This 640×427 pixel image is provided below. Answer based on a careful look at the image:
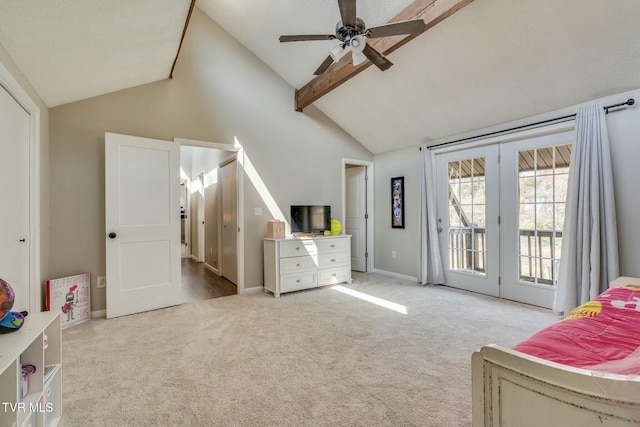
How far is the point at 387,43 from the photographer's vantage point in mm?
2939

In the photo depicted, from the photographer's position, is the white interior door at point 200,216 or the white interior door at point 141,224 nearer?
the white interior door at point 141,224

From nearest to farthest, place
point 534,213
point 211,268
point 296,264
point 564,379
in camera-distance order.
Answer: point 564,379
point 534,213
point 296,264
point 211,268

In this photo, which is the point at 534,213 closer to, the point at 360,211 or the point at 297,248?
the point at 360,211

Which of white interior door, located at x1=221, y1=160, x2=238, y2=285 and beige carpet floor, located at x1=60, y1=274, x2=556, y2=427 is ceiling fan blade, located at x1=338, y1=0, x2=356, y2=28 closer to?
beige carpet floor, located at x1=60, y1=274, x2=556, y2=427

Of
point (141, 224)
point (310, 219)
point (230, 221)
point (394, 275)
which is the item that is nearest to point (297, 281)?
point (310, 219)

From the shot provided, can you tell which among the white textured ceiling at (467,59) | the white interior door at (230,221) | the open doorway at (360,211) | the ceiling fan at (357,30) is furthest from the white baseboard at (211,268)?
the ceiling fan at (357,30)

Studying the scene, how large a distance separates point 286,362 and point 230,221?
2.92 metres

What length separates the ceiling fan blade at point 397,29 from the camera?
2.03 m

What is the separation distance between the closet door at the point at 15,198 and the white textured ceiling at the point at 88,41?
36 cm

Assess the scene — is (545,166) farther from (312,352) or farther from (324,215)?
(312,352)

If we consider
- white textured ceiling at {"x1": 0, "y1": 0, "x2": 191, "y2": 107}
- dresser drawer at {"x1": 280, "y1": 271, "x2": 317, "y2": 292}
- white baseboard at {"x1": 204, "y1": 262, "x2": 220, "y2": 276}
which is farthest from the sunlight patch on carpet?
white textured ceiling at {"x1": 0, "y1": 0, "x2": 191, "y2": 107}

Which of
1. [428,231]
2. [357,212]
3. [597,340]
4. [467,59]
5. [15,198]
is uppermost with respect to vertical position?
[467,59]

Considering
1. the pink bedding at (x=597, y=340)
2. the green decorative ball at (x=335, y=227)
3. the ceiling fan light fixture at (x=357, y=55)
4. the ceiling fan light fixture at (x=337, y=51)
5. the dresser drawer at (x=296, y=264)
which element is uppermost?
the ceiling fan light fixture at (x=337, y=51)

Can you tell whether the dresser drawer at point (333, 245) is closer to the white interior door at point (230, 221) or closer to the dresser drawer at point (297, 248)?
the dresser drawer at point (297, 248)
